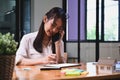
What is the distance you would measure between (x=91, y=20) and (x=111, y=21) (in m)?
0.48

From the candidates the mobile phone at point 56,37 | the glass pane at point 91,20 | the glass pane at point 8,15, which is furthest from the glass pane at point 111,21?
the mobile phone at point 56,37

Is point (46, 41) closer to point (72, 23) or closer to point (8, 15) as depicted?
point (8, 15)

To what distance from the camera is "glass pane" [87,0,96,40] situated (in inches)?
235

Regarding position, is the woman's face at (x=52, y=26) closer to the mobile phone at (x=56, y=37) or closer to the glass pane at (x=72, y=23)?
the mobile phone at (x=56, y=37)

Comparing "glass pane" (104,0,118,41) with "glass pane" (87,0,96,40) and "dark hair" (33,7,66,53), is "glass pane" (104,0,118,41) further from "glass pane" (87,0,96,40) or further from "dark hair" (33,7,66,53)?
"dark hair" (33,7,66,53)

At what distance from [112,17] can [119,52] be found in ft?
3.10

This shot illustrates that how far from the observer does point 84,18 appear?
6.12m

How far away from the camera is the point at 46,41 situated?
273 cm

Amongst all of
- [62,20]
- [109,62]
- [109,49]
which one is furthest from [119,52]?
[109,62]

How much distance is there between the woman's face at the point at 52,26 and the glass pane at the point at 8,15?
3.00m

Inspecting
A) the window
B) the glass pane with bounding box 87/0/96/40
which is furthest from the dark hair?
the glass pane with bounding box 87/0/96/40

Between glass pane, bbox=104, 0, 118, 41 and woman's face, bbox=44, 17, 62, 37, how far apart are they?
11.1 feet

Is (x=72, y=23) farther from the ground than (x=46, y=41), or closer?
farther from the ground

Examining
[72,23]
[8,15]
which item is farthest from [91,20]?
[8,15]
